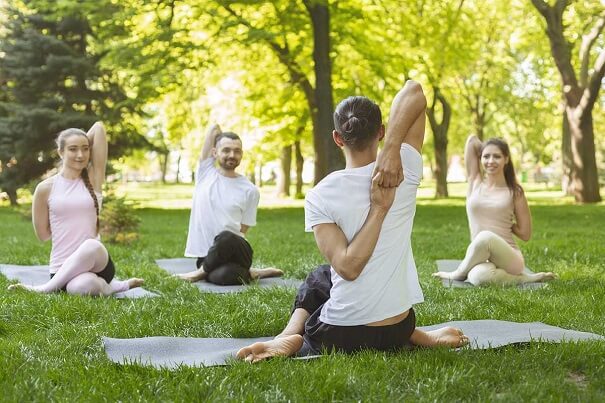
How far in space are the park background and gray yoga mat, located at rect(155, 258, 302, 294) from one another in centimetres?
28

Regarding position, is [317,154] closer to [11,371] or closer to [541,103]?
[11,371]

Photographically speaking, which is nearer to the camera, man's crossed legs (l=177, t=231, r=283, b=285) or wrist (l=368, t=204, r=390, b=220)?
wrist (l=368, t=204, r=390, b=220)

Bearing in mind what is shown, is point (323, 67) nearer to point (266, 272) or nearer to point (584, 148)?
point (584, 148)

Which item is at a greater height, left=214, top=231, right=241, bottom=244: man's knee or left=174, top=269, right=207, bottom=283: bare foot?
left=214, top=231, right=241, bottom=244: man's knee

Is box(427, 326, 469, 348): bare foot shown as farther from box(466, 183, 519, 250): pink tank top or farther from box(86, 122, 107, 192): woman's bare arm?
box(86, 122, 107, 192): woman's bare arm

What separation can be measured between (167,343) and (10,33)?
2051cm

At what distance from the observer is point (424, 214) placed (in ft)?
62.3

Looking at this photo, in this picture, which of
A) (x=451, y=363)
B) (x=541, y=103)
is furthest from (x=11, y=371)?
(x=541, y=103)

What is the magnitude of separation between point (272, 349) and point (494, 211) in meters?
4.05

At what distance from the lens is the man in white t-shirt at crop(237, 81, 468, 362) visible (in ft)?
12.3

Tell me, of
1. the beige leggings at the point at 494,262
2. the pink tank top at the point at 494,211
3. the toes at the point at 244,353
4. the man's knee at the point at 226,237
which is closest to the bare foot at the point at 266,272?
the man's knee at the point at 226,237

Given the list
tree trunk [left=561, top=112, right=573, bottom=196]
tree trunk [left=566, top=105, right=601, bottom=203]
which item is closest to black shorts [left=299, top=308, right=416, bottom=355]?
tree trunk [left=566, top=105, right=601, bottom=203]

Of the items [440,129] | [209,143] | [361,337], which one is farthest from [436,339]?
[440,129]

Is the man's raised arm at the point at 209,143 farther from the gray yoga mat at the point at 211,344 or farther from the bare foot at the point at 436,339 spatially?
the bare foot at the point at 436,339
